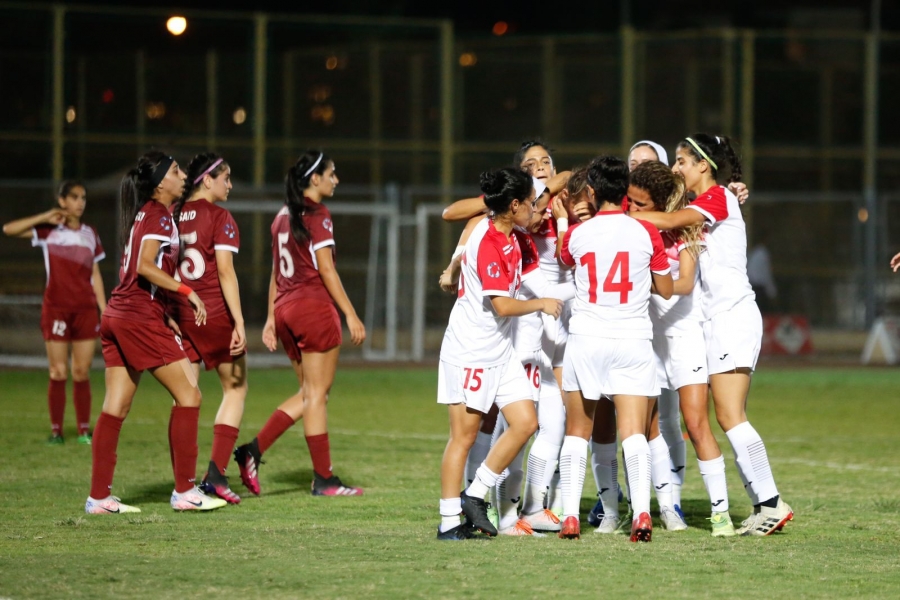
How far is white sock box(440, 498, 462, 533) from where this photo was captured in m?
6.32

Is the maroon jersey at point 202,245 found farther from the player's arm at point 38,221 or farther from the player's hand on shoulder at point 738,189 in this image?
the player's arm at point 38,221

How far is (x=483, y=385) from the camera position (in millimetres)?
6305

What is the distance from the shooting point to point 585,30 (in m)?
42.3

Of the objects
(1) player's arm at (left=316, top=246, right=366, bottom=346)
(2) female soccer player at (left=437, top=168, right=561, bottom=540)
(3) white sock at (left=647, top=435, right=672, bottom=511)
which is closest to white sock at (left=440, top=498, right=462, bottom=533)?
(2) female soccer player at (left=437, top=168, right=561, bottom=540)

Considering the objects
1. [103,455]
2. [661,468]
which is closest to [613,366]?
[661,468]

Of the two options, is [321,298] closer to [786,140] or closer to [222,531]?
[222,531]

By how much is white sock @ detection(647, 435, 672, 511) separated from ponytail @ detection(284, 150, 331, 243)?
260cm

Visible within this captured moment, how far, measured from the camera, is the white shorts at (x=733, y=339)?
6570 millimetres

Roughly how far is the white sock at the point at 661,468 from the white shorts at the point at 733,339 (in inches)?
19.0

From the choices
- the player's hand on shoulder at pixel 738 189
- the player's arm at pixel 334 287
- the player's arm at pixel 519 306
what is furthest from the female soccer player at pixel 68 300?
the player's hand on shoulder at pixel 738 189

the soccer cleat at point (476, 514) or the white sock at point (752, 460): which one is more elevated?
the white sock at point (752, 460)

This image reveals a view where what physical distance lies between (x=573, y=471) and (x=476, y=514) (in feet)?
1.77

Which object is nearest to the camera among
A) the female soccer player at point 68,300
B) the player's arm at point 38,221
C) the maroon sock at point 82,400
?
the player's arm at point 38,221

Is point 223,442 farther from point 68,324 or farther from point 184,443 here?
point 68,324
